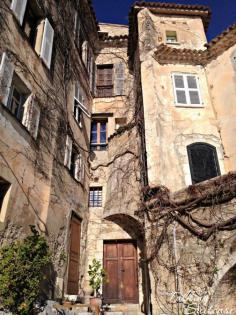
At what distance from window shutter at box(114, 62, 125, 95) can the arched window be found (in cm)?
648

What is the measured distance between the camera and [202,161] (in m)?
8.77

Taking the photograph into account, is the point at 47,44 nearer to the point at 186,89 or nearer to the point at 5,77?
the point at 5,77

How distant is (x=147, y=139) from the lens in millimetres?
9008

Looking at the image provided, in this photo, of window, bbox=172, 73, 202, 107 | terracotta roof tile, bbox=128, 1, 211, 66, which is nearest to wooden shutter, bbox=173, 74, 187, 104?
window, bbox=172, 73, 202, 107

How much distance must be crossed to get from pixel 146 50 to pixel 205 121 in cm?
387

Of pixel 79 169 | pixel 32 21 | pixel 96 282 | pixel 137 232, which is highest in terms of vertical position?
pixel 32 21

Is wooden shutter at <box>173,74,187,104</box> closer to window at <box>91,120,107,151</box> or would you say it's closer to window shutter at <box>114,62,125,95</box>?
window at <box>91,120,107,151</box>

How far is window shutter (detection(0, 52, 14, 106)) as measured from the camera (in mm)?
6301

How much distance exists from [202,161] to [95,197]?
4879 mm

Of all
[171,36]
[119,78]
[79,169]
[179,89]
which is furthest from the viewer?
[119,78]

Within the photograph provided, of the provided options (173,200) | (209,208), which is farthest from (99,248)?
(209,208)

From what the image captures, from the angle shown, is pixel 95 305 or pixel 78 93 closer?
pixel 95 305

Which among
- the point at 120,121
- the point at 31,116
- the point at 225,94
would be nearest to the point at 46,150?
the point at 31,116

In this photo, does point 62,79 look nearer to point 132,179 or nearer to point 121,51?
point 132,179
